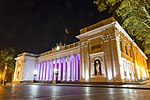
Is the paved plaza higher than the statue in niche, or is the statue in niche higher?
the statue in niche

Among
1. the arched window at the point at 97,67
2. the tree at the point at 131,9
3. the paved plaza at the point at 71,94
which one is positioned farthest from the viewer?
the arched window at the point at 97,67

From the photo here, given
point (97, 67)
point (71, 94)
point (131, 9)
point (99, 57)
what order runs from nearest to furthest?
point (71, 94), point (131, 9), point (97, 67), point (99, 57)

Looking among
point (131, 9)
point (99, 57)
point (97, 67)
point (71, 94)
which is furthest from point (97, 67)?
point (71, 94)

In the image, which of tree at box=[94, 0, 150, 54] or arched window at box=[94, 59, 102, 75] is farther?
arched window at box=[94, 59, 102, 75]

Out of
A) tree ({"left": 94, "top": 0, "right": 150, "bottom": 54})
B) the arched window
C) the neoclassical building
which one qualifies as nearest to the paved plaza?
tree ({"left": 94, "top": 0, "right": 150, "bottom": 54})

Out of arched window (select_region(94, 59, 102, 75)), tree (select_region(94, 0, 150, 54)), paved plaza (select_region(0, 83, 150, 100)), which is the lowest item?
paved plaza (select_region(0, 83, 150, 100))

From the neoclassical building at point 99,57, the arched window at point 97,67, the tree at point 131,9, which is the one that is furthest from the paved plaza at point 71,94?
the arched window at point 97,67

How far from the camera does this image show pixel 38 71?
1603 inches

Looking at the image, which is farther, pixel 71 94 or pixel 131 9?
pixel 131 9

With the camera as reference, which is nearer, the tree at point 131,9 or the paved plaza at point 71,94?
the paved plaza at point 71,94

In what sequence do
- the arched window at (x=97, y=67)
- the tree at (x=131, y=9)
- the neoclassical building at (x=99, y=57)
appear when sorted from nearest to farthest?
the tree at (x=131, y=9) < the neoclassical building at (x=99, y=57) < the arched window at (x=97, y=67)

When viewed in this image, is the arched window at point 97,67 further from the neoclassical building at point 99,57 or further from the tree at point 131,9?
the tree at point 131,9

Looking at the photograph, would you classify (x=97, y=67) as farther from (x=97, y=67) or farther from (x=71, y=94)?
(x=71, y=94)

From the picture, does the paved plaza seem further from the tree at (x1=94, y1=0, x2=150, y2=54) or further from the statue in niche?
the statue in niche
